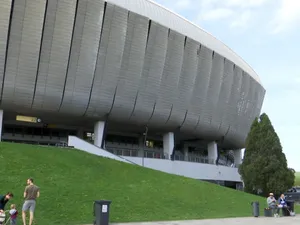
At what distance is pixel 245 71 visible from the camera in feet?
197

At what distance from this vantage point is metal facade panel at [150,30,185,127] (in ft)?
153

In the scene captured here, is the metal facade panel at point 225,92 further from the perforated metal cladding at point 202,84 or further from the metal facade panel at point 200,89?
the metal facade panel at point 200,89

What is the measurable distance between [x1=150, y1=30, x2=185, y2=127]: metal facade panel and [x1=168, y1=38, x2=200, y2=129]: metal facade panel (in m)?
0.78

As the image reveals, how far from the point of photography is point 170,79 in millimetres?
47625

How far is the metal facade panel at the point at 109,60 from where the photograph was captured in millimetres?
41375

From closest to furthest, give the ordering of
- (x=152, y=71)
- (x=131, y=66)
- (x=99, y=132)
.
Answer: (x=131, y=66)
(x=99, y=132)
(x=152, y=71)

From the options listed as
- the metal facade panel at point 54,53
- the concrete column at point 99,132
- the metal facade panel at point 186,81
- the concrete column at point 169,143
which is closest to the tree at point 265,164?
the metal facade panel at point 186,81

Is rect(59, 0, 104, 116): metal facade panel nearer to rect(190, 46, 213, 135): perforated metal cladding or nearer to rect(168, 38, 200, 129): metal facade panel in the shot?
rect(168, 38, 200, 129): metal facade panel

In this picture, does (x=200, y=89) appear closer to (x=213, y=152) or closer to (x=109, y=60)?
(x=213, y=152)

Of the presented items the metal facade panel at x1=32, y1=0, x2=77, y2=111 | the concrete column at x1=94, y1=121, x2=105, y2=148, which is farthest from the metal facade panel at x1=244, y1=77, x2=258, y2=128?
the metal facade panel at x1=32, y1=0, x2=77, y2=111

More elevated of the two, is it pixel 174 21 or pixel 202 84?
pixel 174 21

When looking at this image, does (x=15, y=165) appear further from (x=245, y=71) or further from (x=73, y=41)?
(x=245, y=71)

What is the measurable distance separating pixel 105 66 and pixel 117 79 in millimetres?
2221

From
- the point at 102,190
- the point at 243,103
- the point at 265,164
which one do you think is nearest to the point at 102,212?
the point at 102,190
